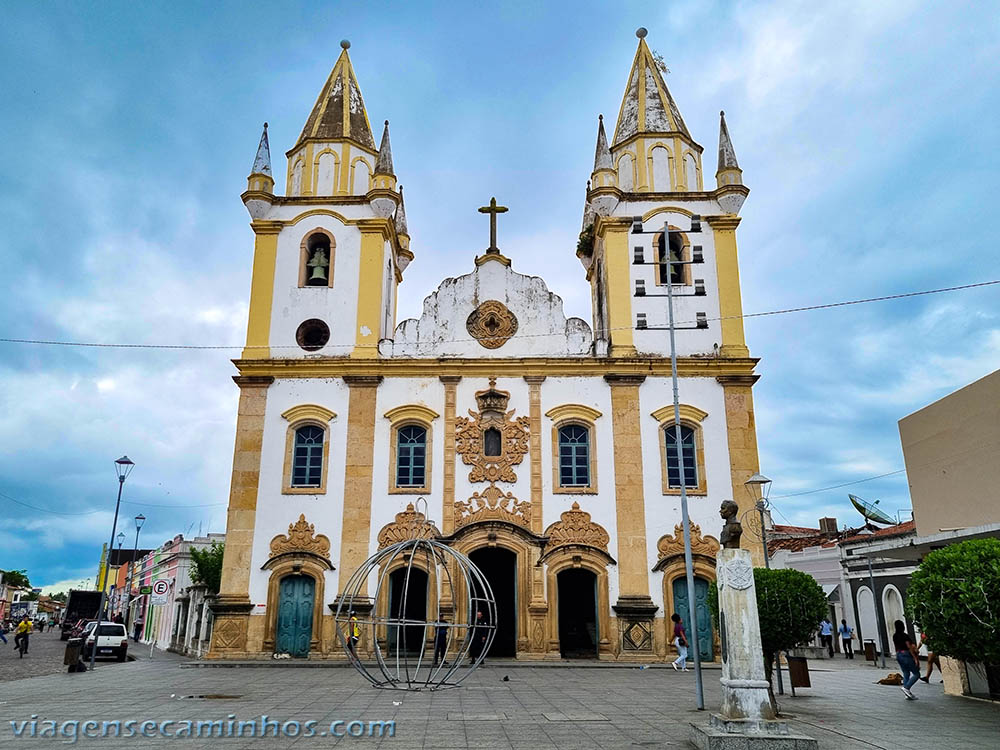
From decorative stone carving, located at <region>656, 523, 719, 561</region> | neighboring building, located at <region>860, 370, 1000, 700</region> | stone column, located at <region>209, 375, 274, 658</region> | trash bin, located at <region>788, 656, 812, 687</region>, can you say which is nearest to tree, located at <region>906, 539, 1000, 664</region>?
neighboring building, located at <region>860, 370, 1000, 700</region>

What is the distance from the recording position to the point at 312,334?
933 inches

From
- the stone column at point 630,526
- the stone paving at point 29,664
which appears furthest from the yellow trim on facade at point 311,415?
Answer: the stone paving at point 29,664

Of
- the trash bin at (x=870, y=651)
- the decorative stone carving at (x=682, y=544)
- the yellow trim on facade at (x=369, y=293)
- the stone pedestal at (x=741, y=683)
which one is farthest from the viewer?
the trash bin at (x=870, y=651)

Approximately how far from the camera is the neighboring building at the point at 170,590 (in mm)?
33969

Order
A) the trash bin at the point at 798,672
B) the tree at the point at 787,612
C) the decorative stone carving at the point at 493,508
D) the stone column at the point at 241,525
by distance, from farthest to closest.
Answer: the decorative stone carving at the point at 493,508
the stone column at the point at 241,525
the trash bin at the point at 798,672
the tree at the point at 787,612

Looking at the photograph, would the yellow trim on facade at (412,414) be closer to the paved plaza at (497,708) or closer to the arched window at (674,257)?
the paved plaza at (497,708)

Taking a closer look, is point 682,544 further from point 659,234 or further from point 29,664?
point 29,664

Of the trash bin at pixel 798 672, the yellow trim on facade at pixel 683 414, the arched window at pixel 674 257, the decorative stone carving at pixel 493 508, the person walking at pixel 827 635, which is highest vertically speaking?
the arched window at pixel 674 257

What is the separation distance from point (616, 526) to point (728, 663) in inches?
478

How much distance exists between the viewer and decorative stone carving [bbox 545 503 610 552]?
21.3 metres

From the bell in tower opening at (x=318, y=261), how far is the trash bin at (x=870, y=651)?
19956mm

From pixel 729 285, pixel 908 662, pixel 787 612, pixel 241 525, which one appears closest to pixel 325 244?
pixel 241 525

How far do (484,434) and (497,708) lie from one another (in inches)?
418

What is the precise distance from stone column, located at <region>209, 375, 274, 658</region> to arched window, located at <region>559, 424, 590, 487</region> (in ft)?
27.9
